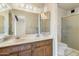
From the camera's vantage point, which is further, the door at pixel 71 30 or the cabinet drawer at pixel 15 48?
the door at pixel 71 30

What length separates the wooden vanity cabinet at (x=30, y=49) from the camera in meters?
1.40

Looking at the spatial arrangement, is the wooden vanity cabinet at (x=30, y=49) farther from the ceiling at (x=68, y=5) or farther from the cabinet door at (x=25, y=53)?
the ceiling at (x=68, y=5)

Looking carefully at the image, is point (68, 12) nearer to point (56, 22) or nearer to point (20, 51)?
point (56, 22)

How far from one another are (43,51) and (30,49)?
209 millimetres

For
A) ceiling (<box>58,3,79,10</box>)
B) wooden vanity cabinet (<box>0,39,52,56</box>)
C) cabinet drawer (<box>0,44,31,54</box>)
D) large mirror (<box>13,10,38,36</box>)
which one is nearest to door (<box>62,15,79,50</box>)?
ceiling (<box>58,3,79,10</box>)

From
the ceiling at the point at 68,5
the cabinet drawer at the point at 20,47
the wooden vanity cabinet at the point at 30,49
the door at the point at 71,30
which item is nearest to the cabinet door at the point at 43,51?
the wooden vanity cabinet at the point at 30,49

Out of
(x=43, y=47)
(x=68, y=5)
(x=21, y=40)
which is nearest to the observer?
(x=68, y=5)

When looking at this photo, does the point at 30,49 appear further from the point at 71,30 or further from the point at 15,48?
the point at 71,30

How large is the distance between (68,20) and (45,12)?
396 mm

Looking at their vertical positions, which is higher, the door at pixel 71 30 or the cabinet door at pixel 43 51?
the door at pixel 71 30

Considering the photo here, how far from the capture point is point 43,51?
158 centimetres

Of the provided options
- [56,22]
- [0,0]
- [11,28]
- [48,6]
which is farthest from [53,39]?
[0,0]

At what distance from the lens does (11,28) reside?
1.47 meters

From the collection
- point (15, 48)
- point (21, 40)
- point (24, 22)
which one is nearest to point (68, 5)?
point (24, 22)
